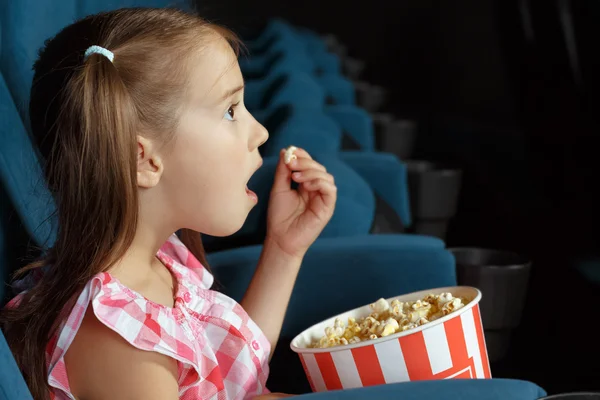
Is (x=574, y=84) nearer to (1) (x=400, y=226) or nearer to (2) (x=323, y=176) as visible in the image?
(1) (x=400, y=226)

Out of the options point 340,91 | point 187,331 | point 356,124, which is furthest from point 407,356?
point 340,91

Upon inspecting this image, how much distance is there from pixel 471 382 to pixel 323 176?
39 cm

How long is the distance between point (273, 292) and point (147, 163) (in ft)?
0.94

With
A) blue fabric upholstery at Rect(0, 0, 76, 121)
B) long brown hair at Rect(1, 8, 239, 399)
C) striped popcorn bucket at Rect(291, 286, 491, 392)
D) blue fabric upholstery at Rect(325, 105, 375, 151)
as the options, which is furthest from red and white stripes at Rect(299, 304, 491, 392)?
blue fabric upholstery at Rect(325, 105, 375, 151)

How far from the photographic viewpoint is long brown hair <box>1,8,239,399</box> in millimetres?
671

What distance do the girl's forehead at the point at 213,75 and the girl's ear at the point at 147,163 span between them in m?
0.06

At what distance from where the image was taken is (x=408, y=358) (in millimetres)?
673

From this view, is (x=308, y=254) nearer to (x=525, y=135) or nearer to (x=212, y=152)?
(x=212, y=152)

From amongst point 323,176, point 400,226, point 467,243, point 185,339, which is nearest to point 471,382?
point 185,339

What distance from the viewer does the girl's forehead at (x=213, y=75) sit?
0.73 metres

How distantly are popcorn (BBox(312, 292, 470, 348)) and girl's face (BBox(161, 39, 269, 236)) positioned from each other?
0.45ft

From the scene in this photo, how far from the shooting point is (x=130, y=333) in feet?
2.15

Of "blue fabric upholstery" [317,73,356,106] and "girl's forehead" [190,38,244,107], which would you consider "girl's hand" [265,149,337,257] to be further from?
"blue fabric upholstery" [317,73,356,106]

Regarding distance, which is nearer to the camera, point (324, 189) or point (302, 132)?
point (324, 189)
